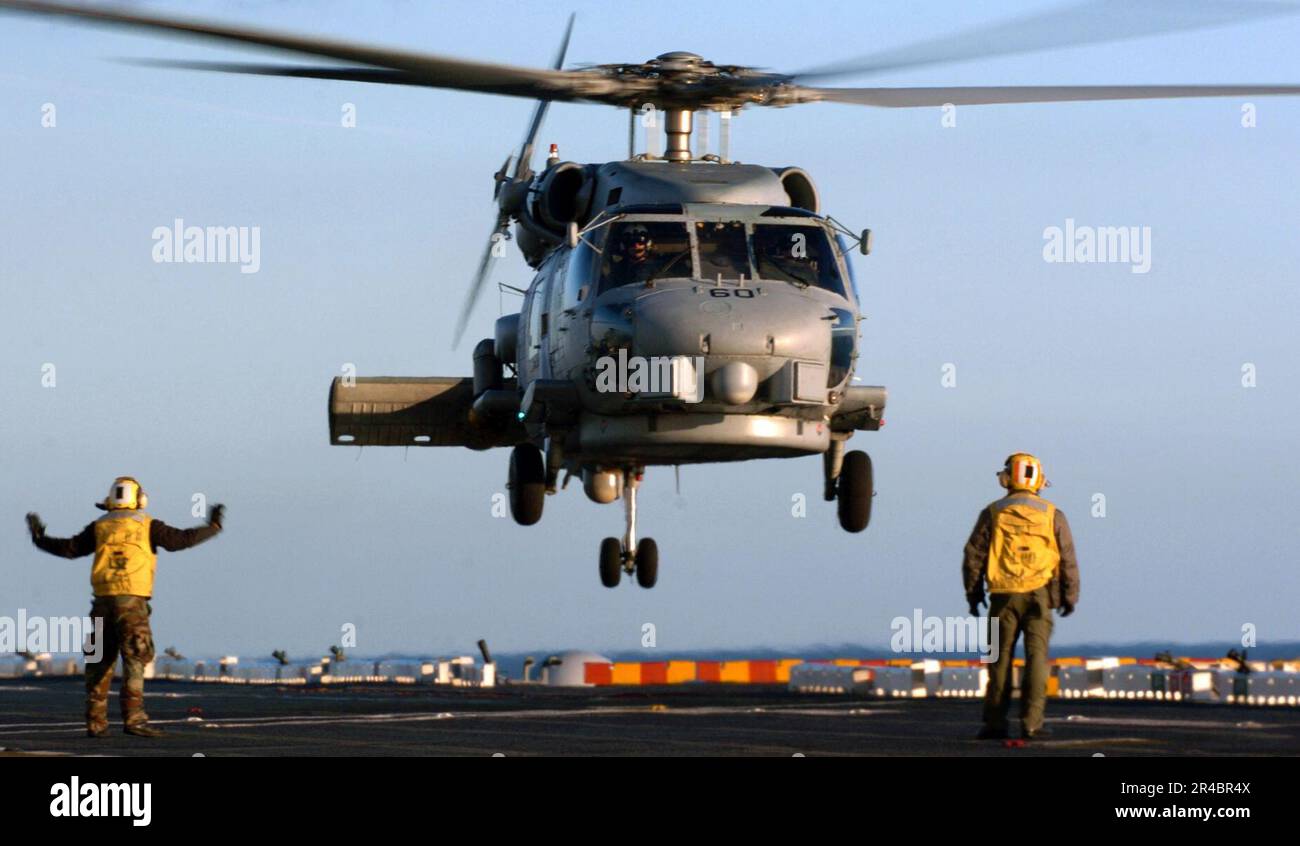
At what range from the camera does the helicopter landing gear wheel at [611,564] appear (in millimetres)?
30641

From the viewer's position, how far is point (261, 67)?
21.5 m

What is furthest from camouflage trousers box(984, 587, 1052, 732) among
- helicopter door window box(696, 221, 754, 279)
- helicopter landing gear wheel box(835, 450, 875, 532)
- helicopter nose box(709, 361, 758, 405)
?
helicopter landing gear wheel box(835, 450, 875, 532)

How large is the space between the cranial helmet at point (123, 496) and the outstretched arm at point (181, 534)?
11.8 inches

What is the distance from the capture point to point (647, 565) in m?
29.9

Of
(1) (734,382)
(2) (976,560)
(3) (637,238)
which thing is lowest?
(2) (976,560)

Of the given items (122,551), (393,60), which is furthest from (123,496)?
(393,60)

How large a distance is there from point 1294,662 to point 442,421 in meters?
15.4

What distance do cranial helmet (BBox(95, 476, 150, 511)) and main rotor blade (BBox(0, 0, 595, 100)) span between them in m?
3.98

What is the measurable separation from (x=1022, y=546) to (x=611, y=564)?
1430 cm

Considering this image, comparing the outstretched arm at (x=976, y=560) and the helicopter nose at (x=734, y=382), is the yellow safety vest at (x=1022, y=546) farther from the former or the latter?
the helicopter nose at (x=734, y=382)

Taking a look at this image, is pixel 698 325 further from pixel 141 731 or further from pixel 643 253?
pixel 141 731

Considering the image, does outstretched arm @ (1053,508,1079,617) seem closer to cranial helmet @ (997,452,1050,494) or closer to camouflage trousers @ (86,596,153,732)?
cranial helmet @ (997,452,1050,494)
